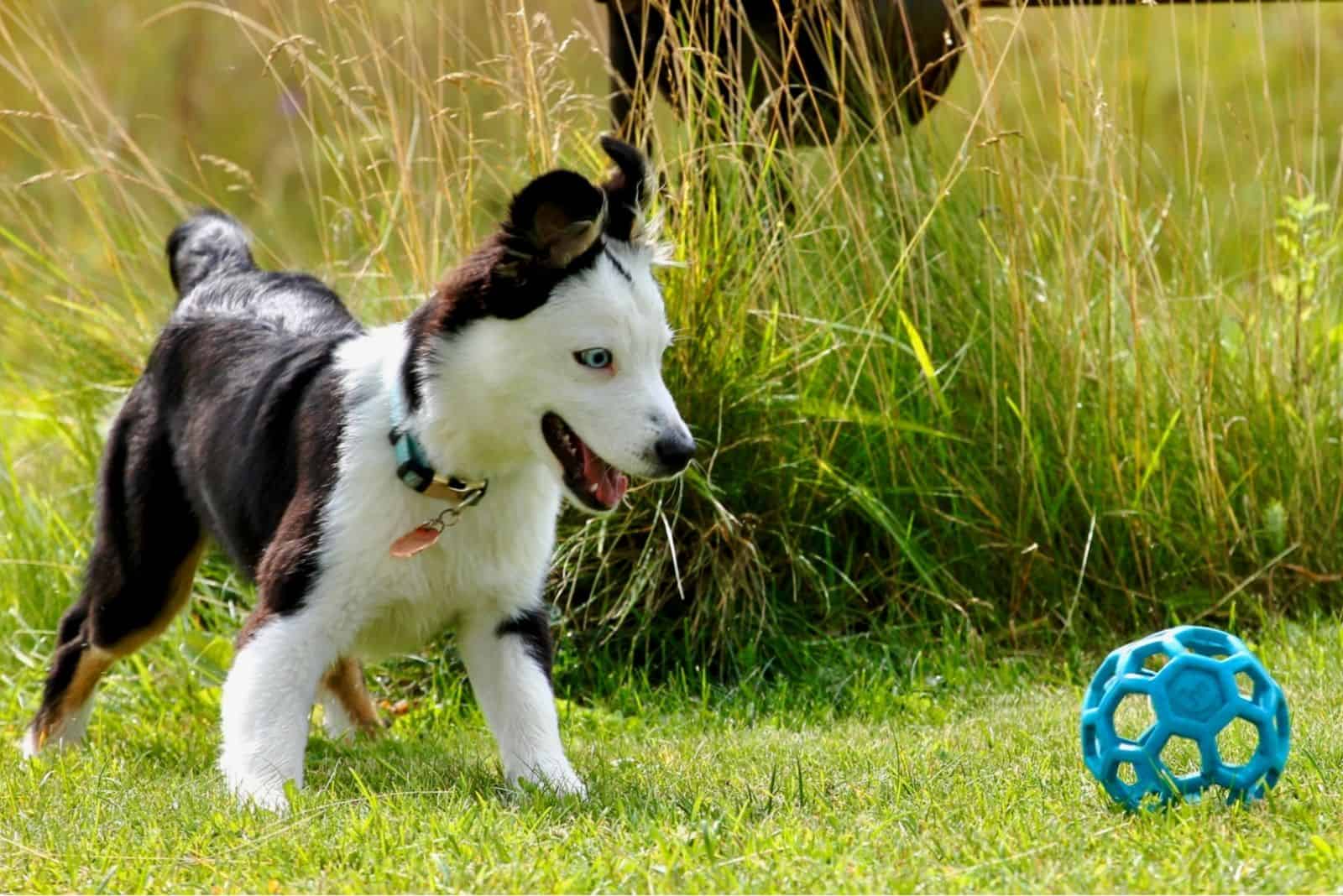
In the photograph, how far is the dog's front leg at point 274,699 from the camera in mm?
3697

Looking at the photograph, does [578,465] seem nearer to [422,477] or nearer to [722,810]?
[422,477]

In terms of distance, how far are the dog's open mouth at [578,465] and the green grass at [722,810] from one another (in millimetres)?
648

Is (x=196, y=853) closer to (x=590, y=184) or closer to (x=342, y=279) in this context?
(x=590, y=184)

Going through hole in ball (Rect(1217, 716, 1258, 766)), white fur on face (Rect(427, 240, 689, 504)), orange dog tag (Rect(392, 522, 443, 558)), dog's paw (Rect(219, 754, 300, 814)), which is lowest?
hole in ball (Rect(1217, 716, 1258, 766))

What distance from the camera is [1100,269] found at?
5500 millimetres

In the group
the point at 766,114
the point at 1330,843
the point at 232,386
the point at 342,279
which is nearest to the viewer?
the point at 1330,843

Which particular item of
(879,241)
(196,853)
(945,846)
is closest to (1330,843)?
(945,846)

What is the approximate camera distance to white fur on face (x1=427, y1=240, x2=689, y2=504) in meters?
3.54

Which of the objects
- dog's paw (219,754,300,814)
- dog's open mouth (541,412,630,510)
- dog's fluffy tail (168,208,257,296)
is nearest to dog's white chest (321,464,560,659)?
dog's open mouth (541,412,630,510)

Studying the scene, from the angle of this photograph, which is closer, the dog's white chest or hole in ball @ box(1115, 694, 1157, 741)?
the dog's white chest

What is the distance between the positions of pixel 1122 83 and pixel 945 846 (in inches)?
134

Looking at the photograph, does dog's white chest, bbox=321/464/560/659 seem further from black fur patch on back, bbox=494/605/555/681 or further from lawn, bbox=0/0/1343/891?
lawn, bbox=0/0/1343/891

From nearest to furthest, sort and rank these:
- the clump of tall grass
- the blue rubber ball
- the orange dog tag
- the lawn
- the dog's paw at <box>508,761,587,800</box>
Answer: the blue rubber ball < the dog's paw at <box>508,761,587,800</box> < the orange dog tag < the lawn < the clump of tall grass

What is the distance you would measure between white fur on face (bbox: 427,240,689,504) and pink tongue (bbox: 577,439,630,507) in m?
0.07
